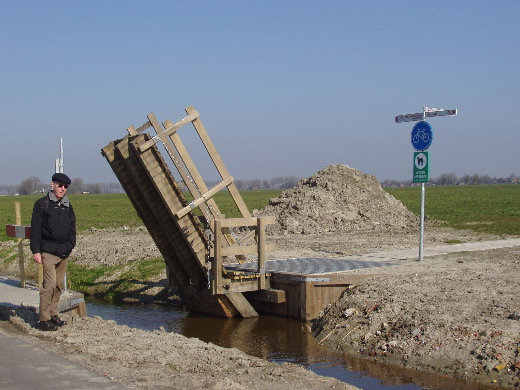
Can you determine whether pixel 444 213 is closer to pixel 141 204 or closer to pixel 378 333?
pixel 141 204

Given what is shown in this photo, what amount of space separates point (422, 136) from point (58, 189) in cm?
1002

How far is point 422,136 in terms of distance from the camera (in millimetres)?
Answer: 16594

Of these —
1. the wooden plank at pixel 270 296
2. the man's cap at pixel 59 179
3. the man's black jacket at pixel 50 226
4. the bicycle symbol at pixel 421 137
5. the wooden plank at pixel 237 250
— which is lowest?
the wooden plank at pixel 270 296

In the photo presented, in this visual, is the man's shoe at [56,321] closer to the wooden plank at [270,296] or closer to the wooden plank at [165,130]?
the wooden plank at [165,130]

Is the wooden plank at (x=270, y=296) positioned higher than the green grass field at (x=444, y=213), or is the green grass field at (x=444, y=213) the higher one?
the wooden plank at (x=270, y=296)

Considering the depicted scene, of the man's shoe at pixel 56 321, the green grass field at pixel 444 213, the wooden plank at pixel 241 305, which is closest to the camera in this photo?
the man's shoe at pixel 56 321

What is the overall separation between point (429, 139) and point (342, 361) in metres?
7.59

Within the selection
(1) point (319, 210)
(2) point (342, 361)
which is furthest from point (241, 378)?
(1) point (319, 210)

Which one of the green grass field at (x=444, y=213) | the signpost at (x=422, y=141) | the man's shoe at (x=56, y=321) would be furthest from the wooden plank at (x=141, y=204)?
the green grass field at (x=444, y=213)

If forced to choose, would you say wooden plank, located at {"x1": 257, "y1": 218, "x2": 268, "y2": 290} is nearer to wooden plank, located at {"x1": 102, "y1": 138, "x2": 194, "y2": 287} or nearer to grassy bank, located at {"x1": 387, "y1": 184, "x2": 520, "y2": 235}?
wooden plank, located at {"x1": 102, "y1": 138, "x2": 194, "y2": 287}

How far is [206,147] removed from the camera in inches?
558

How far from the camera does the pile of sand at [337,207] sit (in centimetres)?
3002

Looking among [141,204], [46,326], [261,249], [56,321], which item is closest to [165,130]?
[141,204]

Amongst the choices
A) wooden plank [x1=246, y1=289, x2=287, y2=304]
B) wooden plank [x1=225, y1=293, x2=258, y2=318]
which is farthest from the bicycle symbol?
wooden plank [x1=225, y1=293, x2=258, y2=318]
